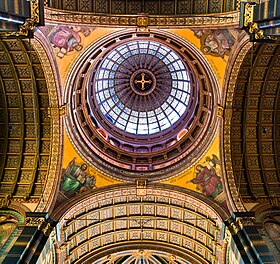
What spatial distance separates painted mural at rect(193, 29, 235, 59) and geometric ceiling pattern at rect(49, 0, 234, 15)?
1141mm

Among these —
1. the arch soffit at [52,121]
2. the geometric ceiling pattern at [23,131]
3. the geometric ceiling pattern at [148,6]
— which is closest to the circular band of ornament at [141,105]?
the arch soffit at [52,121]

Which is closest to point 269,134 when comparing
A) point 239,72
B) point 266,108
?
point 266,108

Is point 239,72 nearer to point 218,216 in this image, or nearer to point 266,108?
point 266,108

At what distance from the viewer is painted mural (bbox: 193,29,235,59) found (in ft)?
51.6

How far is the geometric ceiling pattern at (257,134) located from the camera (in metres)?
17.0

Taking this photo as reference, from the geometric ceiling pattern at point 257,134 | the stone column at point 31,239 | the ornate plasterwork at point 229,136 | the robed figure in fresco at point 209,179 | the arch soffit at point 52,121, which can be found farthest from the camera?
the robed figure in fresco at point 209,179

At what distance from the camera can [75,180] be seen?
1805 cm

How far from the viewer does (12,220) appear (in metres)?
16.3

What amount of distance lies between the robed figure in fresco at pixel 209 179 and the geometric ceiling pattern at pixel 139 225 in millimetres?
730

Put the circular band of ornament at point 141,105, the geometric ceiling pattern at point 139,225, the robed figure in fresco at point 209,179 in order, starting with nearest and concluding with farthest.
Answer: the circular band of ornament at point 141,105 < the robed figure in fresco at point 209,179 < the geometric ceiling pattern at point 139,225

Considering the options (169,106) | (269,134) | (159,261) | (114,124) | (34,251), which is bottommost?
(34,251)

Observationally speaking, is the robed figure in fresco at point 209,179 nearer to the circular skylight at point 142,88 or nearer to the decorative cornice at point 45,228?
the circular skylight at point 142,88

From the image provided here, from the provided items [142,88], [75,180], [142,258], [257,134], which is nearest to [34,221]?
[75,180]

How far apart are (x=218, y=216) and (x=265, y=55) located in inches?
291
